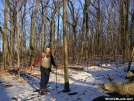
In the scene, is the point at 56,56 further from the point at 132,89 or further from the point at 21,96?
the point at 132,89

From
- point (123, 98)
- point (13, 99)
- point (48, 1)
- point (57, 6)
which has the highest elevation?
point (48, 1)

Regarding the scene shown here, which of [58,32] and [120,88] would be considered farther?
[58,32]

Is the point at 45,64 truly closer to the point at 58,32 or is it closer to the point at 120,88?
the point at 120,88

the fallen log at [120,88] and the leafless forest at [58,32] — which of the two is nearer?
the fallen log at [120,88]

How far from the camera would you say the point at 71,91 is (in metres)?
9.78

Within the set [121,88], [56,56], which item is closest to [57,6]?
[56,56]

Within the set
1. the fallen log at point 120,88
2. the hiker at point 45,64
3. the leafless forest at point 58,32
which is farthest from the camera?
the leafless forest at point 58,32

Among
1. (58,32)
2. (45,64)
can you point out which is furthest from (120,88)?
(58,32)

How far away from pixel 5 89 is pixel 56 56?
54.7 feet

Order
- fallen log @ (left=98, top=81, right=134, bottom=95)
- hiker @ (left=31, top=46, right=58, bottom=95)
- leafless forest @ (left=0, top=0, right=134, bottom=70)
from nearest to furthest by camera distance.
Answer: fallen log @ (left=98, top=81, right=134, bottom=95) < hiker @ (left=31, top=46, right=58, bottom=95) < leafless forest @ (left=0, top=0, right=134, bottom=70)

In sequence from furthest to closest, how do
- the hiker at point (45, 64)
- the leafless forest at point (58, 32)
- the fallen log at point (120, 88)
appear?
the leafless forest at point (58, 32), the hiker at point (45, 64), the fallen log at point (120, 88)

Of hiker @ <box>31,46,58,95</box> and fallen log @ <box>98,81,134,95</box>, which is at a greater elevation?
hiker @ <box>31,46,58,95</box>

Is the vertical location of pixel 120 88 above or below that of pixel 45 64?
below

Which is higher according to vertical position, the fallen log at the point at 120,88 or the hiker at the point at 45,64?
the hiker at the point at 45,64
